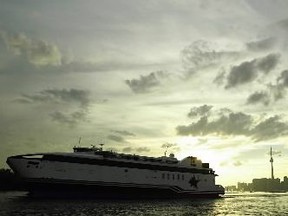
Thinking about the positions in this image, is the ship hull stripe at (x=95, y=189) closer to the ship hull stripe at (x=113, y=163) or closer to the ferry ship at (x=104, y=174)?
the ferry ship at (x=104, y=174)

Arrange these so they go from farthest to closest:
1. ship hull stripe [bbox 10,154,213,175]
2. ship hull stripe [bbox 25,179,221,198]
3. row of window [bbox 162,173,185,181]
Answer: row of window [bbox 162,173,185,181] < ship hull stripe [bbox 10,154,213,175] < ship hull stripe [bbox 25,179,221,198]

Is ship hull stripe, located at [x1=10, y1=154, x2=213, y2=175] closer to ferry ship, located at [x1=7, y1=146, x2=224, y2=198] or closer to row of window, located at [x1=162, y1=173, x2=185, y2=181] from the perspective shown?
ferry ship, located at [x1=7, y1=146, x2=224, y2=198]

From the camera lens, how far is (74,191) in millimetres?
72750

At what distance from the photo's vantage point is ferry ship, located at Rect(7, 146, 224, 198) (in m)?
70.9

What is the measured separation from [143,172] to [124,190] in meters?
6.85

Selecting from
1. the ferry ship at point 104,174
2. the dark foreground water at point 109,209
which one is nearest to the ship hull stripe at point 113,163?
the ferry ship at point 104,174

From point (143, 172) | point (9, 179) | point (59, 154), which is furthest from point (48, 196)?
point (9, 179)

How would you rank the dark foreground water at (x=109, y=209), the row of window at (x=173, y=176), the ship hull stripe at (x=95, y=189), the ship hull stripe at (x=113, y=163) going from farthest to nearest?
the row of window at (x=173, y=176) < the ship hull stripe at (x=113, y=163) < the ship hull stripe at (x=95, y=189) < the dark foreground water at (x=109, y=209)

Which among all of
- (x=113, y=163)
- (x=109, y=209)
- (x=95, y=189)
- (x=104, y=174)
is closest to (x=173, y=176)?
(x=113, y=163)

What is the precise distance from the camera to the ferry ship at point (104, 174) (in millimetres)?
70875

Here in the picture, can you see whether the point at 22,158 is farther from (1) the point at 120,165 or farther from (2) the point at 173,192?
(2) the point at 173,192

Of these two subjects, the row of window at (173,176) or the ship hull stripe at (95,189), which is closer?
the ship hull stripe at (95,189)

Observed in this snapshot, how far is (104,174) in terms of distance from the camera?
76625 mm

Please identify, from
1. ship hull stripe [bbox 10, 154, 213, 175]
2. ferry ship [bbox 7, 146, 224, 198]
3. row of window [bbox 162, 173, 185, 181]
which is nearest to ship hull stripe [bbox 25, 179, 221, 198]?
ferry ship [bbox 7, 146, 224, 198]
